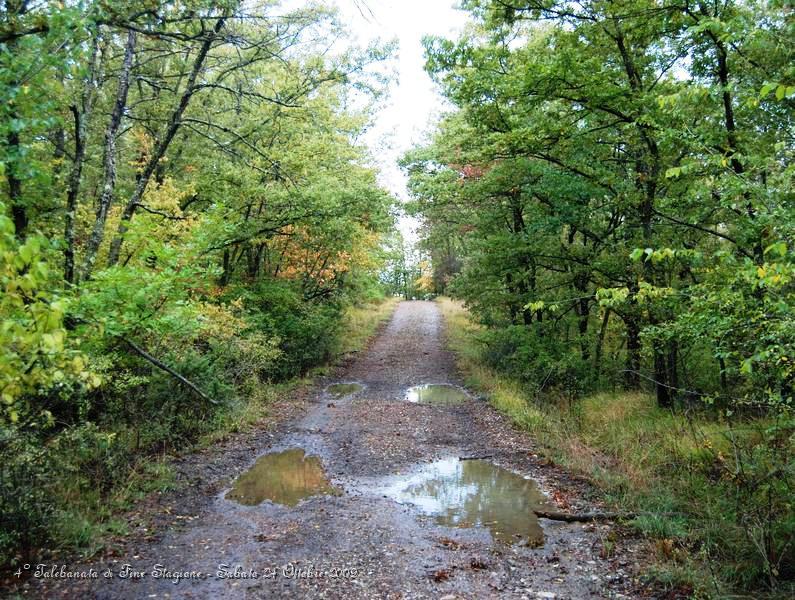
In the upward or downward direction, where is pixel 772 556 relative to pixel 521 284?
downward

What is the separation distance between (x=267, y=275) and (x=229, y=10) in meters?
8.84

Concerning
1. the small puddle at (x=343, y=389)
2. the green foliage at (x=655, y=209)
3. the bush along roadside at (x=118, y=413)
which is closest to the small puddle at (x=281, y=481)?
the bush along roadside at (x=118, y=413)

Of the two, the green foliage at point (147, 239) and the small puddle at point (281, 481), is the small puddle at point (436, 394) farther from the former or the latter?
the small puddle at point (281, 481)

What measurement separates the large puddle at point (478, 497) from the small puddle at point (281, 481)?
1.12m

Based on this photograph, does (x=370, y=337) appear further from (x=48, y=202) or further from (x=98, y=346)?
(x=98, y=346)

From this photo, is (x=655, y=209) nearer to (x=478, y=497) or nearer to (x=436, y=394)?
(x=478, y=497)

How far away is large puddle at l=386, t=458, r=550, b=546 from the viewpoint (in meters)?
5.65

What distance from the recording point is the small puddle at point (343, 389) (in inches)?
511

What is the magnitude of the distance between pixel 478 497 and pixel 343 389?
754cm

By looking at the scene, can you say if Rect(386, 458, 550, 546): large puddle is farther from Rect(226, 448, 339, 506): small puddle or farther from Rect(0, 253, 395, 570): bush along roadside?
Rect(0, 253, 395, 570): bush along roadside

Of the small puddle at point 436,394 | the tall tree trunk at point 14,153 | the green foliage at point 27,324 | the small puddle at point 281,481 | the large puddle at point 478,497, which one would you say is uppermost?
the tall tree trunk at point 14,153

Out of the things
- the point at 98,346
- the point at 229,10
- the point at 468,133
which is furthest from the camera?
the point at 468,133

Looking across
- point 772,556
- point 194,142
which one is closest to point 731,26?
point 772,556

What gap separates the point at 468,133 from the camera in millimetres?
11695
